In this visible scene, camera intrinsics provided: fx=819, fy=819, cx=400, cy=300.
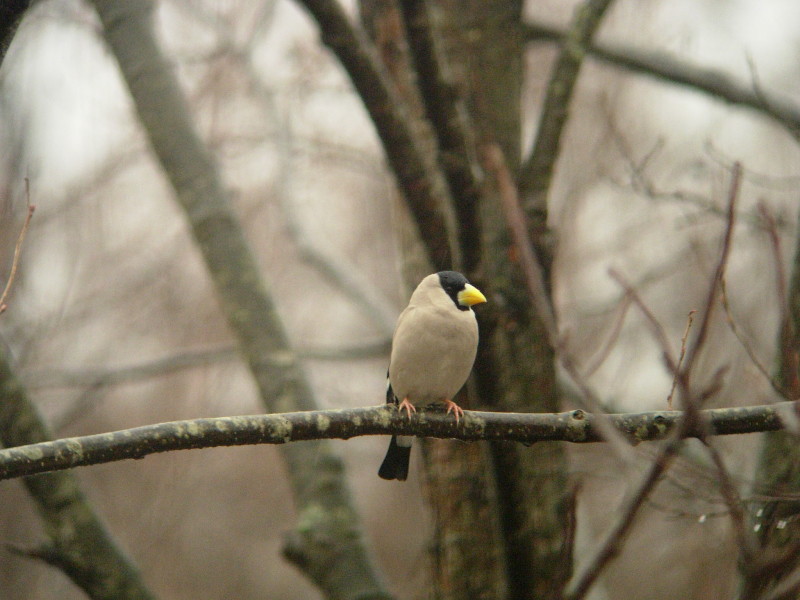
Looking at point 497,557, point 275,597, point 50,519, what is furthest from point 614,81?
point 275,597

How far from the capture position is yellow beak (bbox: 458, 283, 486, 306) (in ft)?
12.7

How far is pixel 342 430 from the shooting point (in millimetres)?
2762

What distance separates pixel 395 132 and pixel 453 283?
812 mm

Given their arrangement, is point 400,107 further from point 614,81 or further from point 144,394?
point 144,394

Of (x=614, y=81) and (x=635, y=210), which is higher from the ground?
(x=614, y=81)

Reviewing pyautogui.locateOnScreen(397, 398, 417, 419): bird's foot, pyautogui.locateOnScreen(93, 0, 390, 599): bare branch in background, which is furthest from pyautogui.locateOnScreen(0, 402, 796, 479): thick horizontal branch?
pyautogui.locateOnScreen(93, 0, 390, 599): bare branch in background

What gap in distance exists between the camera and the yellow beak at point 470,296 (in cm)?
387

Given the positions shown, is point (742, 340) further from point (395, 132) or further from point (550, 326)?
point (395, 132)

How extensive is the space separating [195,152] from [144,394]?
7.41m

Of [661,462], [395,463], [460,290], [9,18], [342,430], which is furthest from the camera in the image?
[395,463]

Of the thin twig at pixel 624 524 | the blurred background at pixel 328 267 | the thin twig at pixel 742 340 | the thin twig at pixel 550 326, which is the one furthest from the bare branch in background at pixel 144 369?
the thin twig at pixel 624 524

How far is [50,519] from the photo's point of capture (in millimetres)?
3980

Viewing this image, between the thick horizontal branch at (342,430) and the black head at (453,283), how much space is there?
1052mm

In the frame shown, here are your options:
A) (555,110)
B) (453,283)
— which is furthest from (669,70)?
(453,283)
